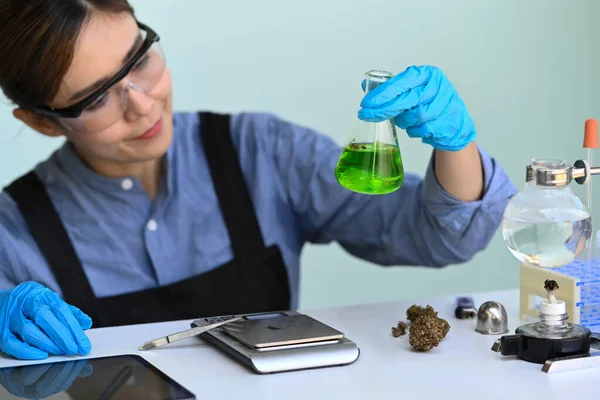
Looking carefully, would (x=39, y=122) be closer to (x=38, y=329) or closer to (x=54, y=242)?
(x=54, y=242)

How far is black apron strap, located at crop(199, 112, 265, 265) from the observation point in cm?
231

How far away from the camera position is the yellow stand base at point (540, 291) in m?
1.53

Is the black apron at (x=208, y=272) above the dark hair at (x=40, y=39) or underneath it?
underneath

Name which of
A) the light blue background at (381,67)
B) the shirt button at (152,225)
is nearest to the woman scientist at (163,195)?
the shirt button at (152,225)

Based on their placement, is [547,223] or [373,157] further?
[373,157]

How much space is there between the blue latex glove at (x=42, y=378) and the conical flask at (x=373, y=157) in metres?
0.55

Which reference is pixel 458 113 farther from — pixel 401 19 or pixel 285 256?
pixel 401 19

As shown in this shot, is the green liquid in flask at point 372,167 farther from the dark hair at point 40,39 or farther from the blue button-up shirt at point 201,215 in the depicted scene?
the dark hair at point 40,39

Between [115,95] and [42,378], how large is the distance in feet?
2.46

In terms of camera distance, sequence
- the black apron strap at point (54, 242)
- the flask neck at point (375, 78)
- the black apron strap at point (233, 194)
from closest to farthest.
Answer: the flask neck at point (375, 78) < the black apron strap at point (54, 242) < the black apron strap at point (233, 194)

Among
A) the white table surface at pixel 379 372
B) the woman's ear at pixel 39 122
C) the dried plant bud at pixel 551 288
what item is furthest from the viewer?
the woman's ear at pixel 39 122

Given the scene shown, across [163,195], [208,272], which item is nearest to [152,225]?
[163,195]

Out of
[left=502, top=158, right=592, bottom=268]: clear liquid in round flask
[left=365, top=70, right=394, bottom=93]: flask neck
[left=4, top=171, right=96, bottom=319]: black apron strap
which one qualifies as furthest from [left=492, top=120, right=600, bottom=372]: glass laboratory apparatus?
[left=4, top=171, right=96, bottom=319]: black apron strap

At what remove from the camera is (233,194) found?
2.34 meters
